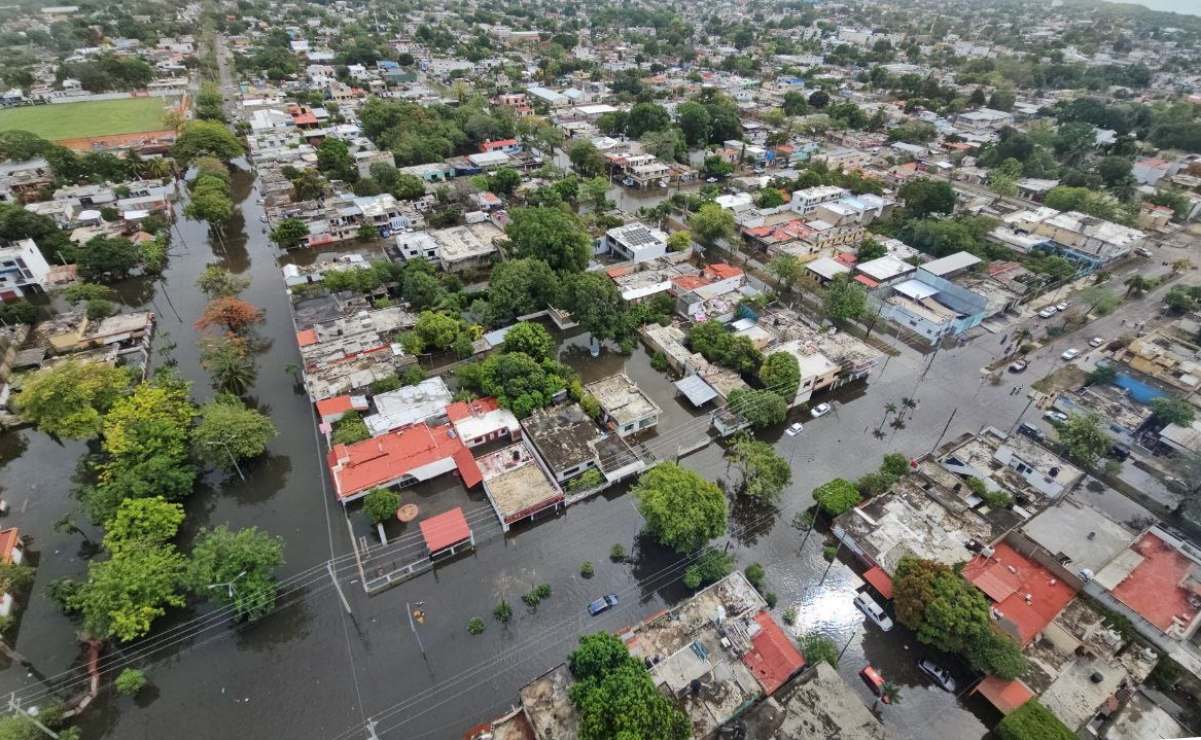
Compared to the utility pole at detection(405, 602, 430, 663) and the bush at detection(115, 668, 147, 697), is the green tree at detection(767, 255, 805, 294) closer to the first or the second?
the utility pole at detection(405, 602, 430, 663)

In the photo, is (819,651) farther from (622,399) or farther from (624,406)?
(622,399)

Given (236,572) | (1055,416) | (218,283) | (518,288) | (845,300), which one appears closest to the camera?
(236,572)

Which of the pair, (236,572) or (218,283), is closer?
(236,572)

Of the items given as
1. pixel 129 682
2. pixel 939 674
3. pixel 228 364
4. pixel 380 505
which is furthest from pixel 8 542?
pixel 939 674

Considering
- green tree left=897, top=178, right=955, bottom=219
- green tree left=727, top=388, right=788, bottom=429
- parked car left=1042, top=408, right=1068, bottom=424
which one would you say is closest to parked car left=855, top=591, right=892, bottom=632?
green tree left=727, top=388, right=788, bottom=429

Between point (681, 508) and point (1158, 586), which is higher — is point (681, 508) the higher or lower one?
the higher one

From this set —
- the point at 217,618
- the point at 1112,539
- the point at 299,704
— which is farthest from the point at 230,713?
the point at 1112,539

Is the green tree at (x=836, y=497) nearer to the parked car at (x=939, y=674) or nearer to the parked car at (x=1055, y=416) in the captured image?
the parked car at (x=939, y=674)
